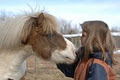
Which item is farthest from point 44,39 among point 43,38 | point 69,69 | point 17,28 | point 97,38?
point 97,38

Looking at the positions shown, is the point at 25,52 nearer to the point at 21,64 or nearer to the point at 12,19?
the point at 21,64

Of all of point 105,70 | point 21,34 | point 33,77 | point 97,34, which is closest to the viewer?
point 105,70

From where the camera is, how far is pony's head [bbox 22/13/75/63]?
2.96 meters

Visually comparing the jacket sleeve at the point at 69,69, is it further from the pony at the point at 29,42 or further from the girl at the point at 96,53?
the girl at the point at 96,53

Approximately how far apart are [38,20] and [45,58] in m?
0.47

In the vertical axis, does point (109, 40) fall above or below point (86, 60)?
above

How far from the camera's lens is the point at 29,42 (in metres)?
3.00

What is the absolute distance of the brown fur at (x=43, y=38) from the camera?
298 cm

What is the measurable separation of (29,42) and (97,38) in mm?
994

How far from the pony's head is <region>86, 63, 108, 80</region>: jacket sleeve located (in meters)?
0.78

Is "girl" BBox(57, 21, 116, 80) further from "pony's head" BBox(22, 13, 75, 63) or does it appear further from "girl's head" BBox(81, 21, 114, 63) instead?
"pony's head" BBox(22, 13, 75, 63)

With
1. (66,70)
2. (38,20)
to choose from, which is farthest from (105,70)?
(38,20)

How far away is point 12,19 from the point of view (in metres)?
3.09

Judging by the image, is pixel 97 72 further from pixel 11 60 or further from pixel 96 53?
pixel 11 60
